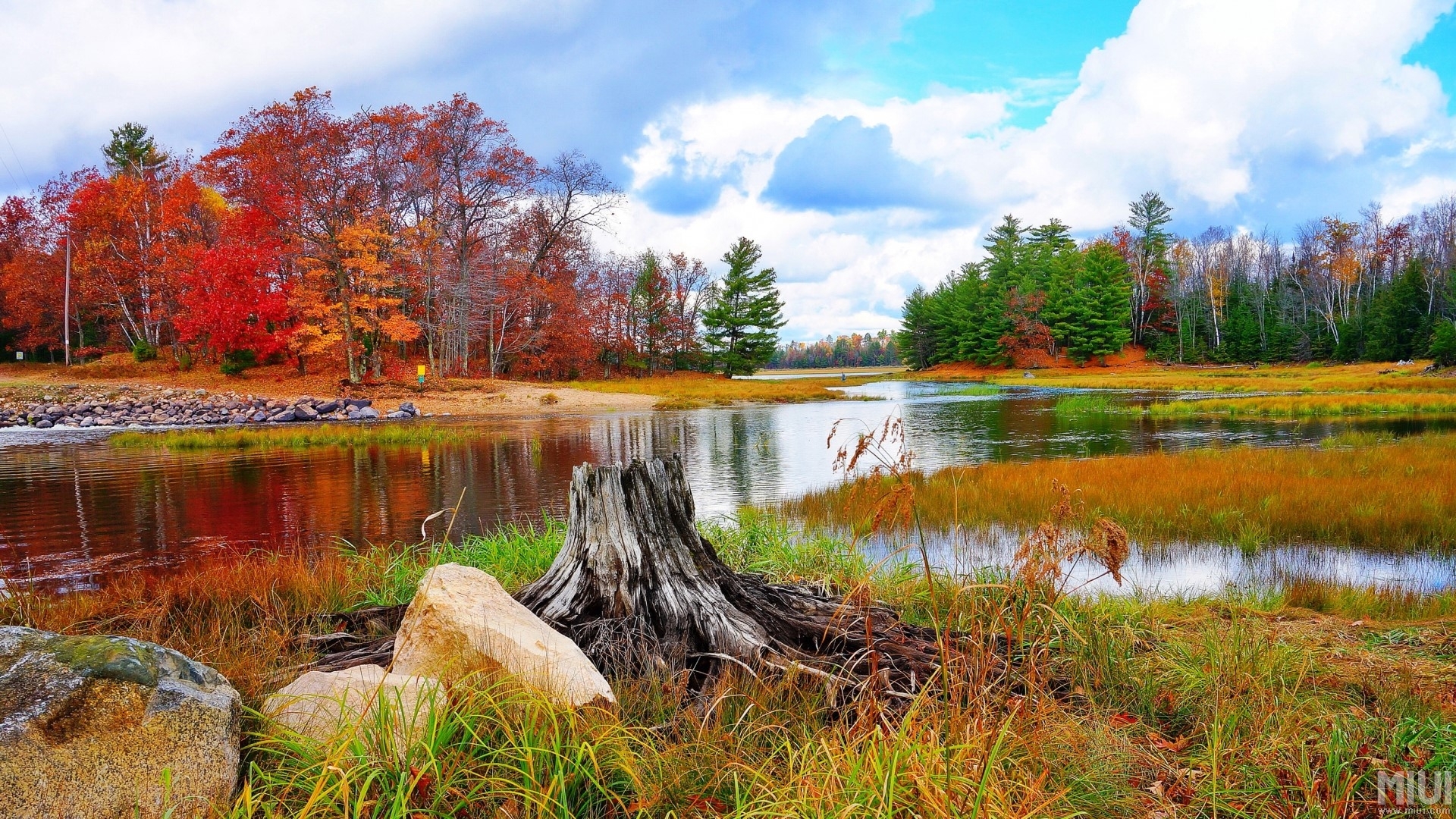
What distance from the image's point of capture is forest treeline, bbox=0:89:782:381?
31.9 metres

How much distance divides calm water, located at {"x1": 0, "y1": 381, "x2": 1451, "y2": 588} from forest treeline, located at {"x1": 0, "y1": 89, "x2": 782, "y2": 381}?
1143 cm

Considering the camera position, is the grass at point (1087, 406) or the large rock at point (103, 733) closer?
the large rock at point (103, 733)

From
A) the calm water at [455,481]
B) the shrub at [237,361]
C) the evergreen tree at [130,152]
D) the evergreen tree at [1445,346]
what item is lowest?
the calm water at [455,481]

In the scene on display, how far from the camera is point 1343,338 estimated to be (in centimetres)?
5484

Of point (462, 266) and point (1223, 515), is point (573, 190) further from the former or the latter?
point (1223, 515)

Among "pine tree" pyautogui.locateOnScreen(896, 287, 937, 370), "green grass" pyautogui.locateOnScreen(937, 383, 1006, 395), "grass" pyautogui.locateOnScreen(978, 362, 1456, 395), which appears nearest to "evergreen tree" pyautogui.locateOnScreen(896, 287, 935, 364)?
"pine tree" pyautogui.locateOnScreen(896, 287, 937, 370)

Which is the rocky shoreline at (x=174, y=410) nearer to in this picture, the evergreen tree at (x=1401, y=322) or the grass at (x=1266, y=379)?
the grass at (x=1266, y=379)

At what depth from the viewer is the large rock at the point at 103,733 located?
2131mm

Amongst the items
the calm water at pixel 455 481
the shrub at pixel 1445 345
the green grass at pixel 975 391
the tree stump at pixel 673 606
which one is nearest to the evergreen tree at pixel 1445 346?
the shrub at pixel 1445 345

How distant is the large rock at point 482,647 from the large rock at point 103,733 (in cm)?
69

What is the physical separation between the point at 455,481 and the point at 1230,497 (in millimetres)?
12522

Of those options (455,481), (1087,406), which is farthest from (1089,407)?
(455,481)

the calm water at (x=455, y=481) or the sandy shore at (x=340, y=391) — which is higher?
the sandy shore at (x=340, y=391)

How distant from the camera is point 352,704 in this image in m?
2.77
